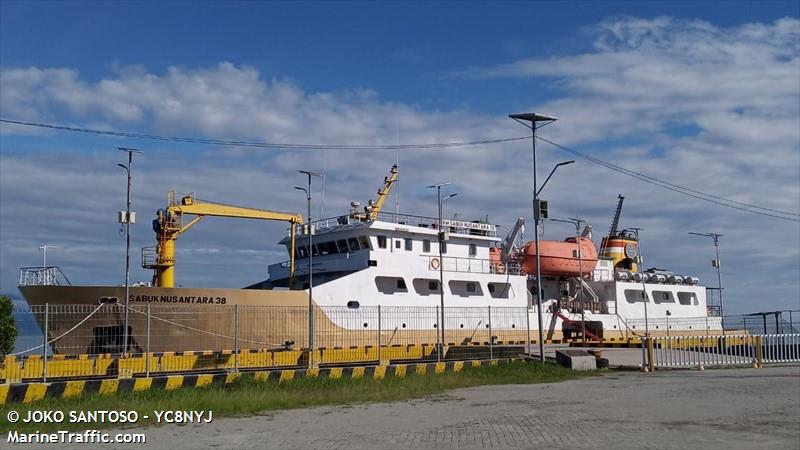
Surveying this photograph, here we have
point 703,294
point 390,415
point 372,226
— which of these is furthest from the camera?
point 703,294

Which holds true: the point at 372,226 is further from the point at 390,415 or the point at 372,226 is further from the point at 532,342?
the point at 390,415

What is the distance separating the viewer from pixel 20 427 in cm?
1191

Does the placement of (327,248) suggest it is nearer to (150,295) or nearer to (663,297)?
(150,295)

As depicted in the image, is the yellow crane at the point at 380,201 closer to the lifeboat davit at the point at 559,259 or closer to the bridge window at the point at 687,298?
the lifeboat davit at the point at 559,259

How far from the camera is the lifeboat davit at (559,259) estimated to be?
38.6 meters

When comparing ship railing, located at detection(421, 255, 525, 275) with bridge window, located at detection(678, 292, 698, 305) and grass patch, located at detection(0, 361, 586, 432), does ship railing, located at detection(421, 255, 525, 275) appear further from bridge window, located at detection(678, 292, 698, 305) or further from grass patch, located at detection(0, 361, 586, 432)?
bridge window, located at detection(678, 292, 698, 305)

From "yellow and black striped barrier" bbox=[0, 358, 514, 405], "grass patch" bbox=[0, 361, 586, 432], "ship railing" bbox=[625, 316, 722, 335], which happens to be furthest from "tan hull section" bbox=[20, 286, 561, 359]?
"ship railing" bbox=[625, 316, 722, 335]

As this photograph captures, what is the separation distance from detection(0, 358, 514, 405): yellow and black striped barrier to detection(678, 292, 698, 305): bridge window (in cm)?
3038

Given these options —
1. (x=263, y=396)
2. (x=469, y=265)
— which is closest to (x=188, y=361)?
(x=263, y=396)

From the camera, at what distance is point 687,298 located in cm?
4806

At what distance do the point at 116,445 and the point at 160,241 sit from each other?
1777 cm

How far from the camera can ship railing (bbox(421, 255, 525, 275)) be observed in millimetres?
32812

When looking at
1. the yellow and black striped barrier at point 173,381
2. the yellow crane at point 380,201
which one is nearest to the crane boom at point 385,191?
the yellow crane at point 380,201

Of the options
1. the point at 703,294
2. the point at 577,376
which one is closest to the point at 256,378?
the point at 577,376
